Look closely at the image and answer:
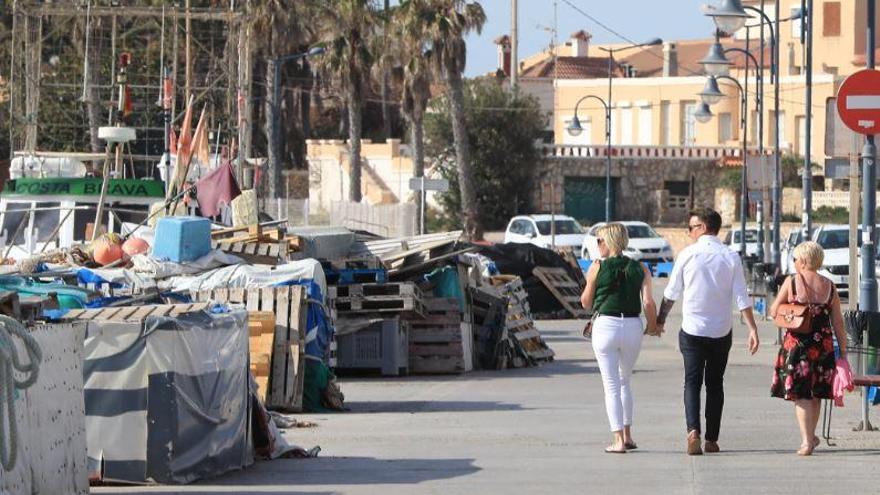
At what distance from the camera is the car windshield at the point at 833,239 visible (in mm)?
39750

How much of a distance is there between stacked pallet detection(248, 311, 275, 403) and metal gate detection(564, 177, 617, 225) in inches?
2603

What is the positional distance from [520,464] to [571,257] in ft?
81.6

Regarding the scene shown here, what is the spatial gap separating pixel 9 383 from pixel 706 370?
557 cm

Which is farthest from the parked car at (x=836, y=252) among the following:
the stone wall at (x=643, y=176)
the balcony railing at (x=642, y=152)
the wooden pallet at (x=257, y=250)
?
the stone wall at (x=643, y=176)

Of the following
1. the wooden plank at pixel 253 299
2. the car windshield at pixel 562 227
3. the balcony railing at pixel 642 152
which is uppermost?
the balcony railing at pixel 642 152

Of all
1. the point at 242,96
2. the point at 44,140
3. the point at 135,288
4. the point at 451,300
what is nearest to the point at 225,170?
the point at 451,300

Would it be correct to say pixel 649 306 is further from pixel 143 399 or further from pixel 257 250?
pixel 257 250

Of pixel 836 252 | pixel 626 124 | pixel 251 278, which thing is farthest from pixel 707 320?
pixel 626 124

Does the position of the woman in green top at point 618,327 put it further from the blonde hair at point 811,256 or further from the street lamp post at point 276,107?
the street lamp post at point 276,107

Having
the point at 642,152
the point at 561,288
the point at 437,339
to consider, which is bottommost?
the point at 561,288

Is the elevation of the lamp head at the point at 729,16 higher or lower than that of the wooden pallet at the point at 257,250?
higher

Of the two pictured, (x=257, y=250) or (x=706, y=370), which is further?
(x=257, y=250)

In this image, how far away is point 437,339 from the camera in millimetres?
21250

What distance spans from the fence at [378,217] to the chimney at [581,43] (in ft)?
197
